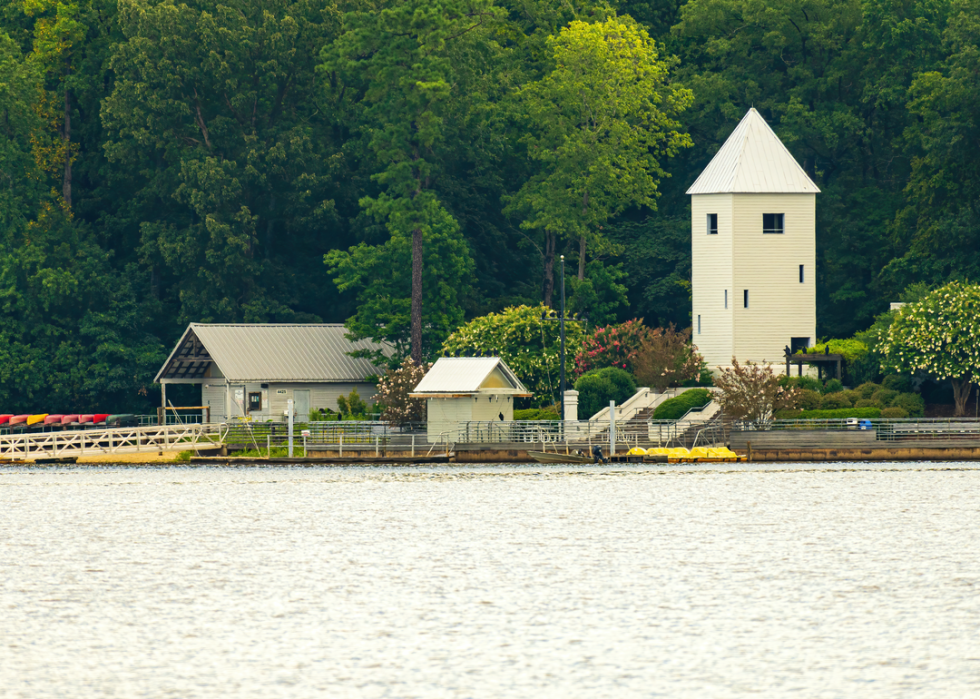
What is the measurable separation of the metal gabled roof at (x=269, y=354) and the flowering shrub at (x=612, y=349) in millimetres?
12957

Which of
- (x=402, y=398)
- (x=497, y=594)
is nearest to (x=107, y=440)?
(x=402, y=398)

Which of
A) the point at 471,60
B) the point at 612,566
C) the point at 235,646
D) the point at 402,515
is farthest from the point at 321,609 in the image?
the point at 471,60

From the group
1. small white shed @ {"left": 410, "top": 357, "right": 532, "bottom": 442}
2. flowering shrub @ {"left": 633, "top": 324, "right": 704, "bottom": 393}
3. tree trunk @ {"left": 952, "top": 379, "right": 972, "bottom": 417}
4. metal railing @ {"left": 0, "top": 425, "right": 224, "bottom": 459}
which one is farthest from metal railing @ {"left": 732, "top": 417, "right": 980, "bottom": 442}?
metal railing @ {"left": 0, "top": 425, "right": 224, "bottom": 459}

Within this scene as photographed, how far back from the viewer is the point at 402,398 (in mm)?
74688

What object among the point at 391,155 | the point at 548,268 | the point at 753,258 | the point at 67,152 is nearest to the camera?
the point at 753,258

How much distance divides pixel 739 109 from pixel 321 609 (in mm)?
59618

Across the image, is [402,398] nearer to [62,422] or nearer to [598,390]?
[598,390]


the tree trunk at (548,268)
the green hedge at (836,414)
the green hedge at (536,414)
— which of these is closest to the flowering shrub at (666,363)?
the green hedge at (536,414)

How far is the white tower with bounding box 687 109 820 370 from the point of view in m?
78.2

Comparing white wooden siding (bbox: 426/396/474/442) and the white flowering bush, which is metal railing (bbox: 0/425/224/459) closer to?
white wooden siding (bbox: 426/396/474/442)

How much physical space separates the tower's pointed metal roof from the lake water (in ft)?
70.0

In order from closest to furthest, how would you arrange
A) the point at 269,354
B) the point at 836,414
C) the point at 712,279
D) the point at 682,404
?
the point at 836,414, the point at 682,404, the point at 712,279, the point at 269,354

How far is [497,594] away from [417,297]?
161 feet

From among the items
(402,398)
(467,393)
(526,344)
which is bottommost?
(402,398)
